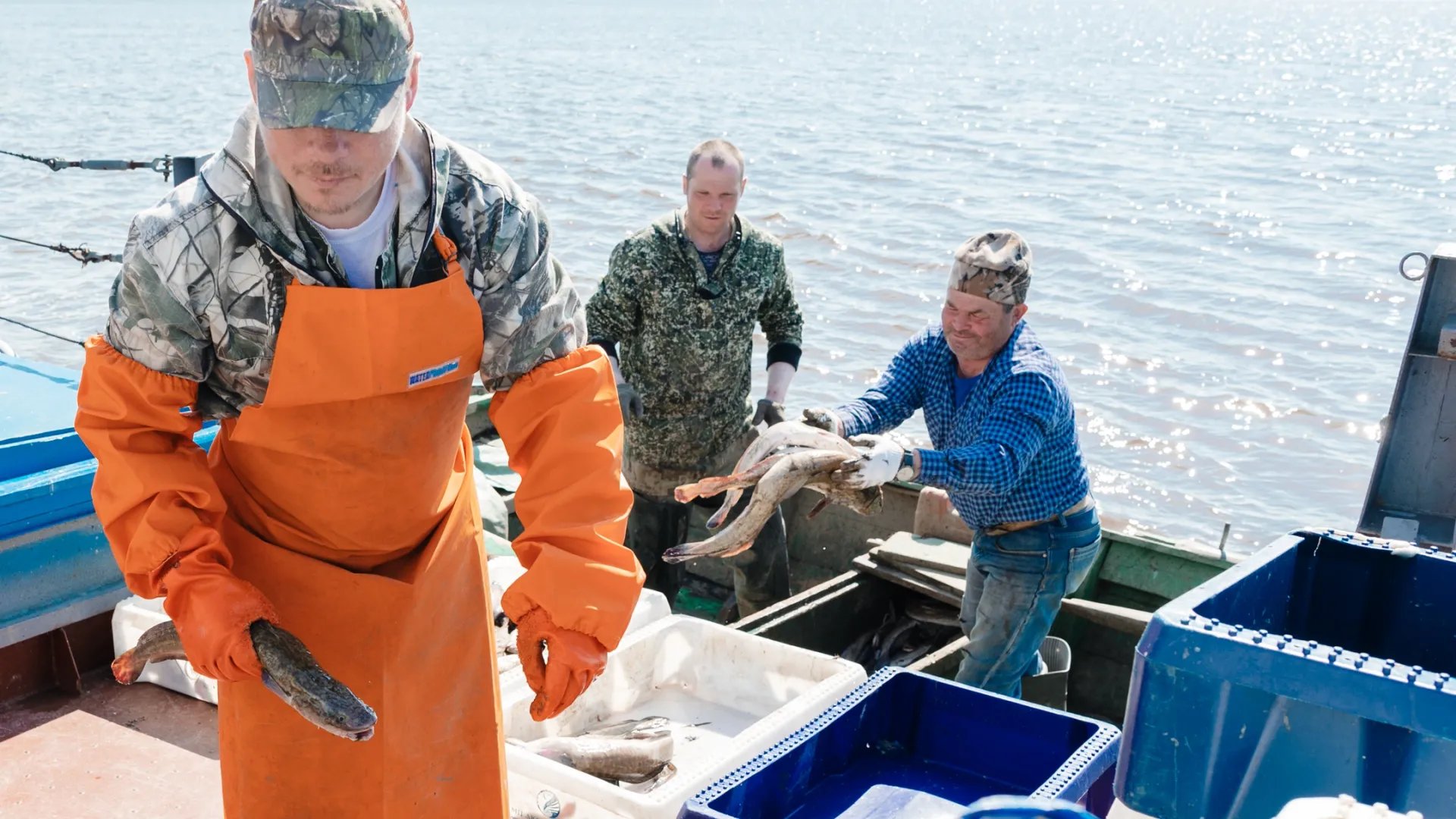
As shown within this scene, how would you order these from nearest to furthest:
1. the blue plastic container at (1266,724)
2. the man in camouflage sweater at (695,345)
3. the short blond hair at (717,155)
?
the blue plastic container at (1266,724), the short blond hair at (717,155), the man in camouflage sweater at (695,345)

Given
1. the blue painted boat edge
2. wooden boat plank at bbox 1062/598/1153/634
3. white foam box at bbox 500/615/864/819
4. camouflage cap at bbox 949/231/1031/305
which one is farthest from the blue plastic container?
the blue painted boat edge

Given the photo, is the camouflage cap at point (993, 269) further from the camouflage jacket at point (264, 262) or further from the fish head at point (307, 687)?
the fish head at point (307, 687)

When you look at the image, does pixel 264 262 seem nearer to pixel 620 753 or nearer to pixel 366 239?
pixel 366 239

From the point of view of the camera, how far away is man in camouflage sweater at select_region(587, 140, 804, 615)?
203 inches

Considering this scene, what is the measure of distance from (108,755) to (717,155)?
281 cm

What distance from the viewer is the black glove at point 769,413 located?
17.7 ft

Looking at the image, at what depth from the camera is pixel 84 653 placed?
4.28 metres

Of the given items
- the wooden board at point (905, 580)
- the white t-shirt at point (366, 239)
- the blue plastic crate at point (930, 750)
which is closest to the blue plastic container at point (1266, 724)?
the blue plastic crate at point (930, 750)

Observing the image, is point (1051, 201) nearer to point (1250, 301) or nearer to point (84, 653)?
point (1250, 301)

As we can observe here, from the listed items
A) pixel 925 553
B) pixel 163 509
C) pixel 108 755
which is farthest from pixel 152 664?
pixel 925 553

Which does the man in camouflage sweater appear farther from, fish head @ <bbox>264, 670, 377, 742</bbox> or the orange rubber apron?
fish head @ <bbox>264, 670, 377, 742</bbox>

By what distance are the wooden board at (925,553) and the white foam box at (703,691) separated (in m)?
1.36

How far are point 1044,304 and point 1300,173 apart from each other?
8.51 meters

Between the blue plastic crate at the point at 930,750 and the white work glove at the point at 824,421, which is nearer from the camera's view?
the blue plastic crate at the point at 930,750
